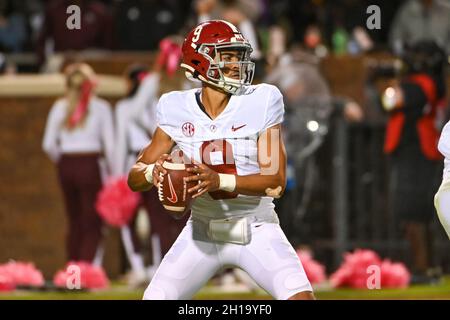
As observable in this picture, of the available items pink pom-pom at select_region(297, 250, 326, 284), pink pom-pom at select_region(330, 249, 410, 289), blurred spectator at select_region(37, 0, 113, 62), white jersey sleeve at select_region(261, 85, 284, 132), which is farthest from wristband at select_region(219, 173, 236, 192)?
blurred spectator at select_region(37, 0, 113, 62)

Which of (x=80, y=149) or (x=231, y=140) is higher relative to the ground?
(x=231, y=140)

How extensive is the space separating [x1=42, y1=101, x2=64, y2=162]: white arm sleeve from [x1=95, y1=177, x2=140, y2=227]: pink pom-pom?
0.57 meters

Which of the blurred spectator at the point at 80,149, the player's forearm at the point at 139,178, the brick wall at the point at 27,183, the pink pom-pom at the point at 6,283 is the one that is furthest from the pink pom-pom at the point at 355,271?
the player's forearm at the point at 139,178

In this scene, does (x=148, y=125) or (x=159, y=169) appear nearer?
(x=159, y=169)

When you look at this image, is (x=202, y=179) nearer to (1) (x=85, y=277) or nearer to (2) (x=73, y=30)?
(1) (x=85, y=277)

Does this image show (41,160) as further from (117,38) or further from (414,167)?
(414,167)

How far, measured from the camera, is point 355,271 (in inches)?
499

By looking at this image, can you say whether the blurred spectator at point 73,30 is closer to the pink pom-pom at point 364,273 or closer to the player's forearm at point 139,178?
the pink pom-pom at point 364,273

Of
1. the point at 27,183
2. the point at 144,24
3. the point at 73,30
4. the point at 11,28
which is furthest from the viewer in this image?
the point at 11,28

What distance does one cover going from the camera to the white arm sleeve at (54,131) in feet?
43.5

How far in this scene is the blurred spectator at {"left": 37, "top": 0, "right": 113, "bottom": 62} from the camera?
14.7 m

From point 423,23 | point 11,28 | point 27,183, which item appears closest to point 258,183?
point 423,23

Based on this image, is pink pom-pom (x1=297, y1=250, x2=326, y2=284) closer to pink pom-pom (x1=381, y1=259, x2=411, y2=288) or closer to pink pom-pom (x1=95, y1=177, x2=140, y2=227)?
pink pom-pom (x1=381, y1=259, x2=411, y2=288)

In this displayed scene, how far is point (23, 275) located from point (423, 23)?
4.33 meters
